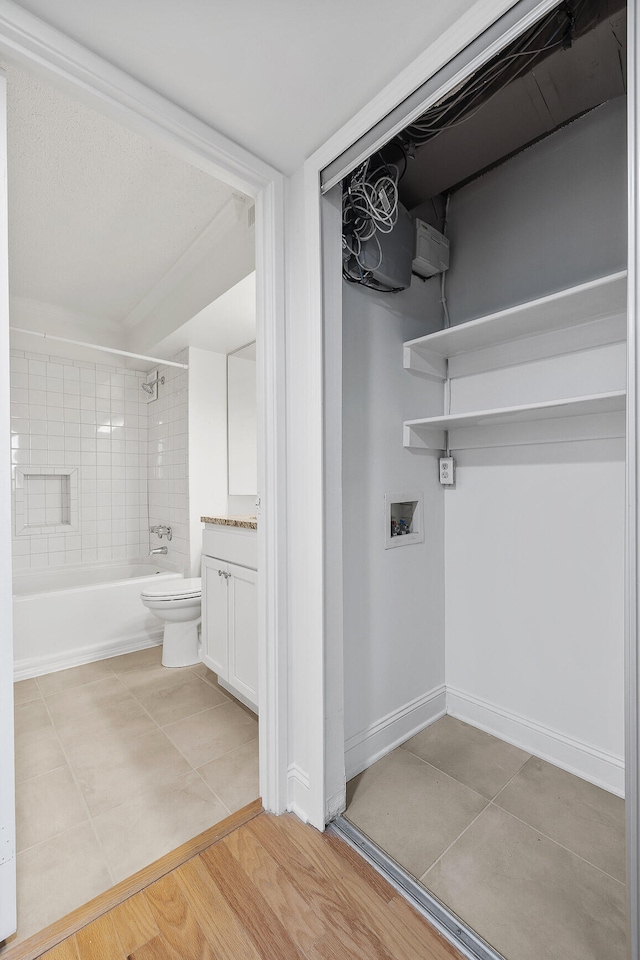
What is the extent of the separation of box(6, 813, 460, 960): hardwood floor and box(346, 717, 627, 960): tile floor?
14 cm

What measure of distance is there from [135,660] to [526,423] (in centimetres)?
260

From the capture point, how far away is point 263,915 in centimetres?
115

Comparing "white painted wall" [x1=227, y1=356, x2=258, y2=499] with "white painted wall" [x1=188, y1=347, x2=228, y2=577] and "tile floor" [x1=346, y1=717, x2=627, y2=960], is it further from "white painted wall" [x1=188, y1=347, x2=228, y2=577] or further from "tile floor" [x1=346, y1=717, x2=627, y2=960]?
"tile floor" [x1=346, y1=717, x2=627, y2=960]

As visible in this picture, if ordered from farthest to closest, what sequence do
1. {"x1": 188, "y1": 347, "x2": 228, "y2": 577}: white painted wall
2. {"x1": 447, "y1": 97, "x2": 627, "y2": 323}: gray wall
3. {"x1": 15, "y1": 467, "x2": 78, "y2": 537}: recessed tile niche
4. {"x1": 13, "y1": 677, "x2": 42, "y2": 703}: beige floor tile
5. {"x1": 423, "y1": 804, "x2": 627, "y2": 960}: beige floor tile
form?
{"x1": 15, "y1": 467, "x2": 78, "y2": 537}: recessed tile niche → {"x1": 188, "y1": 347, "x2": 228, "y2": 577}: white painted wall → {"x1": 13, "y1": 677, "x2": 42, "y2": 703}: beige floor tile → {"x1": 447, "y1": 97, "x2": 627, "y2": 323}: gray wall → {"x1": 423, "y1": 804, "x2": 627, "y2": 960}: beige floor tile

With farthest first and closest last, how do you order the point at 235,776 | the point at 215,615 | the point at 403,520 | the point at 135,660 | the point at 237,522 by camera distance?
the point at 135,660 → the point at 215,615 → the point at 237,522 → the point at 403,520 → the point at 235,776

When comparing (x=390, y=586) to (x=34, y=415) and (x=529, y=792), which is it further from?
(x=34, y=415)

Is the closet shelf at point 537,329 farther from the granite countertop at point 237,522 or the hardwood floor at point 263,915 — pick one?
the hardwood floor at point 263,915

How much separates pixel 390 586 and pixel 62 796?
55.2 inches

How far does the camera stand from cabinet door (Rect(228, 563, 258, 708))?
6.38ft

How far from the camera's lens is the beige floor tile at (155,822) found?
1.35 m

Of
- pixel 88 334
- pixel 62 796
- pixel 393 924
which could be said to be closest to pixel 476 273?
pixel 393 924

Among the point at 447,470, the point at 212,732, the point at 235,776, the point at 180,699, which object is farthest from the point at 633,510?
the point at 180,699

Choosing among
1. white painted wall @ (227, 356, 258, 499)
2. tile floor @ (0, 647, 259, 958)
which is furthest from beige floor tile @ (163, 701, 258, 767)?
white painted wall @ (227, 356, 258, 499)

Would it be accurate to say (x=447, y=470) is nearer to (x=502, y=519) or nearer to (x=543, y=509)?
(x=502, y=519)
